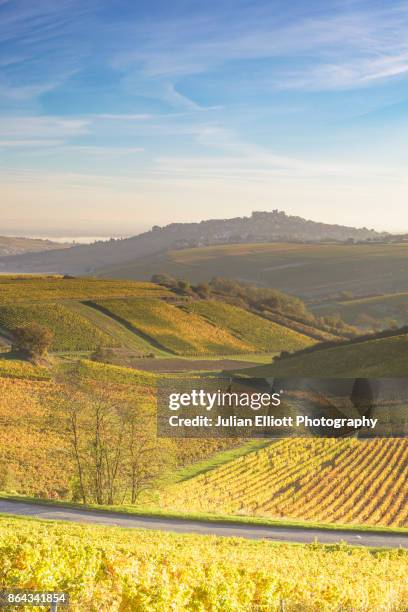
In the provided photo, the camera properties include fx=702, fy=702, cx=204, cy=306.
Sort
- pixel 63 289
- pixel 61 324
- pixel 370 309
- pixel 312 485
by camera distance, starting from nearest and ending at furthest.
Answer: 1. pixel 312 485
2. pixel 61 324
3. pixel 63 289
4. pixel 370 309

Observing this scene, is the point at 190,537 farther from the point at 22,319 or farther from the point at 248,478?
the point at 22,319

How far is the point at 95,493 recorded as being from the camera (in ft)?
106

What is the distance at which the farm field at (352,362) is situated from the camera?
72219mm

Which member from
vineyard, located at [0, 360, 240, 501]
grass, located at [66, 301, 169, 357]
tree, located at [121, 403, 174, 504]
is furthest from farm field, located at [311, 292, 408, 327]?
tree, located at [121, 403, 174, 504]

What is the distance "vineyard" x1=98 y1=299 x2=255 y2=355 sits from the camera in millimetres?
107938

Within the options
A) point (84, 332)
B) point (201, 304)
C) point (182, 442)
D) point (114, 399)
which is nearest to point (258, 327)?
point (201, 304)

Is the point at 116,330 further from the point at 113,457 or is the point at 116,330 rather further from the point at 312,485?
the point at 312,485

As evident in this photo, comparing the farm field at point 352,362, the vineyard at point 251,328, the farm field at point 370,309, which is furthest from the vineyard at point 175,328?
the farm field at point 370,309

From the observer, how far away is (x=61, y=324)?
101 m

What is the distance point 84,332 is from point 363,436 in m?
59.1

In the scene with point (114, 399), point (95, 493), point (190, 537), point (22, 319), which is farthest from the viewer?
point (22, 319)

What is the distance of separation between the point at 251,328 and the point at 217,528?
10064cm

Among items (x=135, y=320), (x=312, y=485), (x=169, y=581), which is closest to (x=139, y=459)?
(x=312, y=485)

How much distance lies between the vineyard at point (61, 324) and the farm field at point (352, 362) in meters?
24.4
